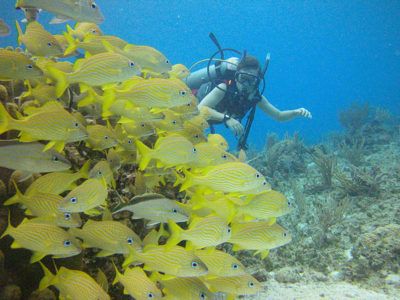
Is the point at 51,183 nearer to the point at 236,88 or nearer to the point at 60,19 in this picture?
the point at 60,19

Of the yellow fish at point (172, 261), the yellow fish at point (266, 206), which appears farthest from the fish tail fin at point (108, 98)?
the yellow fish at point (266, 206)

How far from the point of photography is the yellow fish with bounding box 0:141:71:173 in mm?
2535

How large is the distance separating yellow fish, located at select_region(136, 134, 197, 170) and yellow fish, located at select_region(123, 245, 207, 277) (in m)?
0.88

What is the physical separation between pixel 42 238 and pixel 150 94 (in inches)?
65.6

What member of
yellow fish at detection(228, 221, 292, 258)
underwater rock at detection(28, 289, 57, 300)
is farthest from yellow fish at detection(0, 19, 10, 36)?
yellow fish at detection(228, 221, 292, 258)

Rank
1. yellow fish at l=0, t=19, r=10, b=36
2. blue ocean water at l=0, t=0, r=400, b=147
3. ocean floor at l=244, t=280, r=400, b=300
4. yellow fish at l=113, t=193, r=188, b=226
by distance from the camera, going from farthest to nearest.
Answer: blue ocean water at l=0, t=0, r=400, b=147 < ocean floor at l=244, t=280, r=400, b=300 < yellow fish at l=0, t=19, r=10, b=36 < yellow fish at l=113, t=193, r=188, b=226

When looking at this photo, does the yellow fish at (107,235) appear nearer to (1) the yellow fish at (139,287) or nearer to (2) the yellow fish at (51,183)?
(1) the yellow fish at (139,287)

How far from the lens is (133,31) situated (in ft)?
368

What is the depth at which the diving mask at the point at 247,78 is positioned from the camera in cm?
816

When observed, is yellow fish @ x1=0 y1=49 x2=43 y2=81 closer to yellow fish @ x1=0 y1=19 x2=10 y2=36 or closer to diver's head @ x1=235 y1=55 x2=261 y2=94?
yellow fish @ x1=0 y1=19 x2=10 y2=36

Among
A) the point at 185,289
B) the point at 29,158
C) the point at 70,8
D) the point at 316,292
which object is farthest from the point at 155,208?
the point at 316,292

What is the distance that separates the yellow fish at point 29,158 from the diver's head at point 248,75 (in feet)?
20.6

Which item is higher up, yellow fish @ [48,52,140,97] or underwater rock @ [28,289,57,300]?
yellow fish @ [48,52,140,97]

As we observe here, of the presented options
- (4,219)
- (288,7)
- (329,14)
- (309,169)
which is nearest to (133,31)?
(288,7)
